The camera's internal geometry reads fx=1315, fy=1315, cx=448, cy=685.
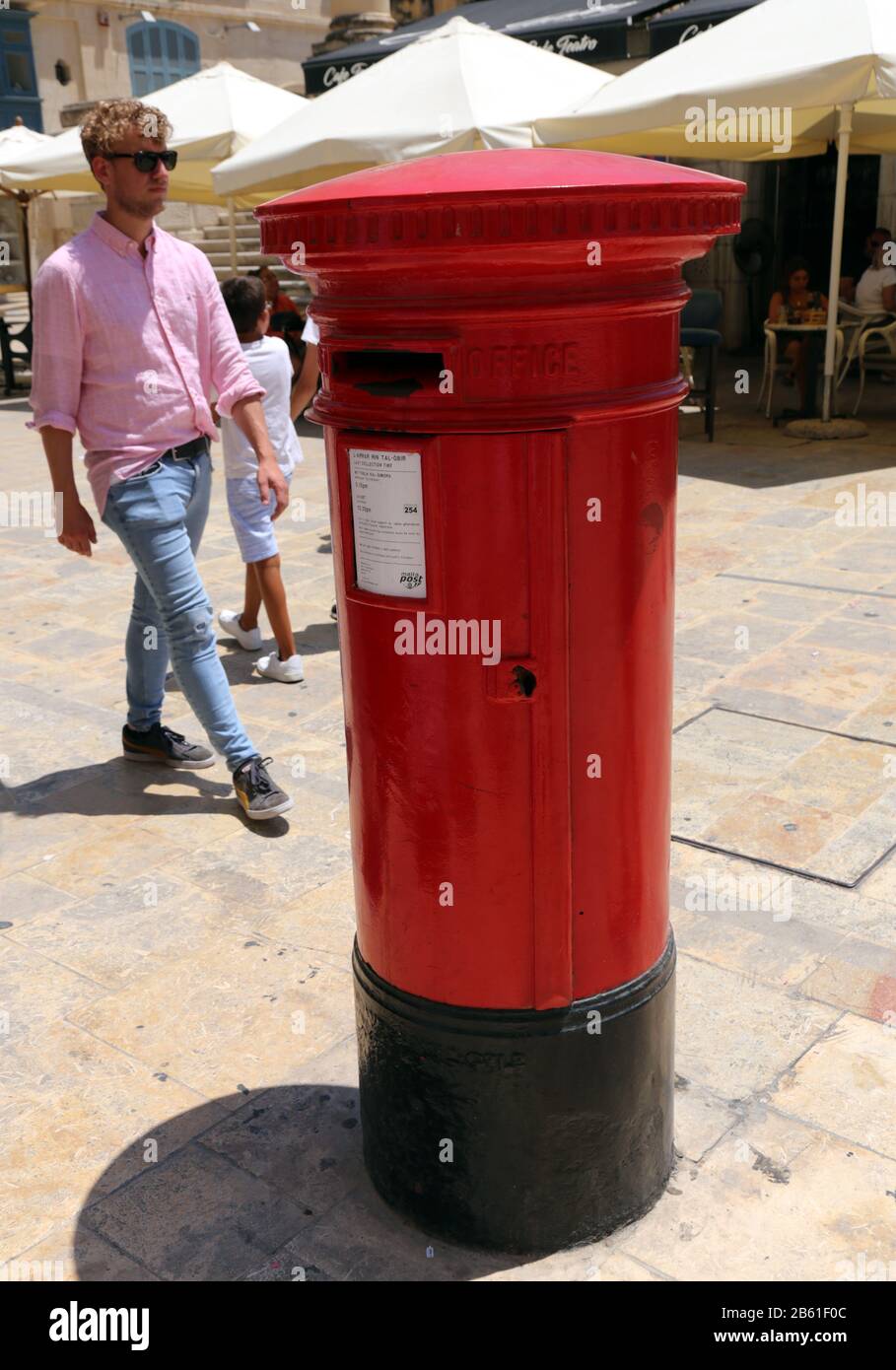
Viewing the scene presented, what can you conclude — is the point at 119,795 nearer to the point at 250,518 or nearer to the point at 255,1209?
the point at 250,518

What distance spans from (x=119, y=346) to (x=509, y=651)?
2344mm

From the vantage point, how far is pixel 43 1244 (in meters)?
2.48

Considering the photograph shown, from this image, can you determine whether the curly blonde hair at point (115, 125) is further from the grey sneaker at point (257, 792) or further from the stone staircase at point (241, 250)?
the stone staircase at point (241, 250)

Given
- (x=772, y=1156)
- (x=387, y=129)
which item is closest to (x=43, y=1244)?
(x=772, y=1156)

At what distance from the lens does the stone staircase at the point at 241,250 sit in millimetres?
17766

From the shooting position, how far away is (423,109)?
9.21 metres

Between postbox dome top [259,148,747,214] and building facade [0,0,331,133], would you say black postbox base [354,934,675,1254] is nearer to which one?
postbox dome top [259,148,747,214]

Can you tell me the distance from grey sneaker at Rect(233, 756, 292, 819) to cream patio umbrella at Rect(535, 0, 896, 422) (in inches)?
270

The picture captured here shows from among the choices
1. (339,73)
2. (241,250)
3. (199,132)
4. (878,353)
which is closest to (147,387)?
(199,132)

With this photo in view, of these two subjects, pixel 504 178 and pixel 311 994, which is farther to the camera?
pixel 311 994

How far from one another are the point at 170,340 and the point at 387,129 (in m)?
5.90

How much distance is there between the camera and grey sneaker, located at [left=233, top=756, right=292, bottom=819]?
13.8ft

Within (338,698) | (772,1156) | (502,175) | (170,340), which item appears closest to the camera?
(502,175)

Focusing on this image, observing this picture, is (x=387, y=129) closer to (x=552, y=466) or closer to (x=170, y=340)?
(x=170, y=340)
